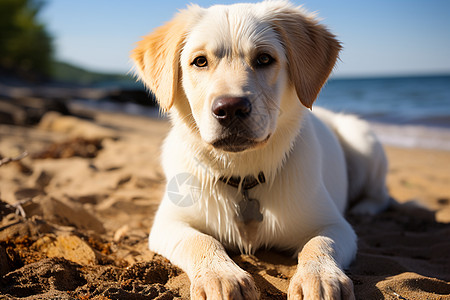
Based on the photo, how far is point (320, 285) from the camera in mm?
1924

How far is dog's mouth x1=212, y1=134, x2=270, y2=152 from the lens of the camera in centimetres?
226

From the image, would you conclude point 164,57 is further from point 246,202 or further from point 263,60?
point 246,202

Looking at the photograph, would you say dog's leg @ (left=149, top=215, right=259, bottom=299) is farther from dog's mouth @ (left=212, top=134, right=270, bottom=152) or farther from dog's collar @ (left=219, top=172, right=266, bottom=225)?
dog's mouth @ (left=212, top=134, right=270, bottom=152)

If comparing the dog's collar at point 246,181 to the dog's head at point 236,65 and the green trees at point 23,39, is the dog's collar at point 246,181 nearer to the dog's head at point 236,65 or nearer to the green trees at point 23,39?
the dog's head at point 236,65

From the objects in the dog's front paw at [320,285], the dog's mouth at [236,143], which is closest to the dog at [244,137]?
the dog's mouth at [236,143]

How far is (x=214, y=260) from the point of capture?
2.17 m

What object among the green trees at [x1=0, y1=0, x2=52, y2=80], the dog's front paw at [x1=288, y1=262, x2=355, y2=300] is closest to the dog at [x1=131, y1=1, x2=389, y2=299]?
the dog's front paw at [x1=288, y1=262, x2=355, y2=300]

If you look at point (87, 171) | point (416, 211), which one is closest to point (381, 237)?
point (416, 211)

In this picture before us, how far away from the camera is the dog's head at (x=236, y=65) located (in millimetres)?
2227

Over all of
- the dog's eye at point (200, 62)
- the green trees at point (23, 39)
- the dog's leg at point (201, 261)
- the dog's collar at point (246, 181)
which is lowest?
the green trees at point (23, 39)

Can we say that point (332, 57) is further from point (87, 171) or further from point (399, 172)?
point (399, 172)

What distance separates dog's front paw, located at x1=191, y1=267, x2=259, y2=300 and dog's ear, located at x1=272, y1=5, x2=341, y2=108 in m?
A: 1.23

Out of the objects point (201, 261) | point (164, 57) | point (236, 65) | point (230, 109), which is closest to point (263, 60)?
point (236, 65)

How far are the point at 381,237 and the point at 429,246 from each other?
38 centimetres
